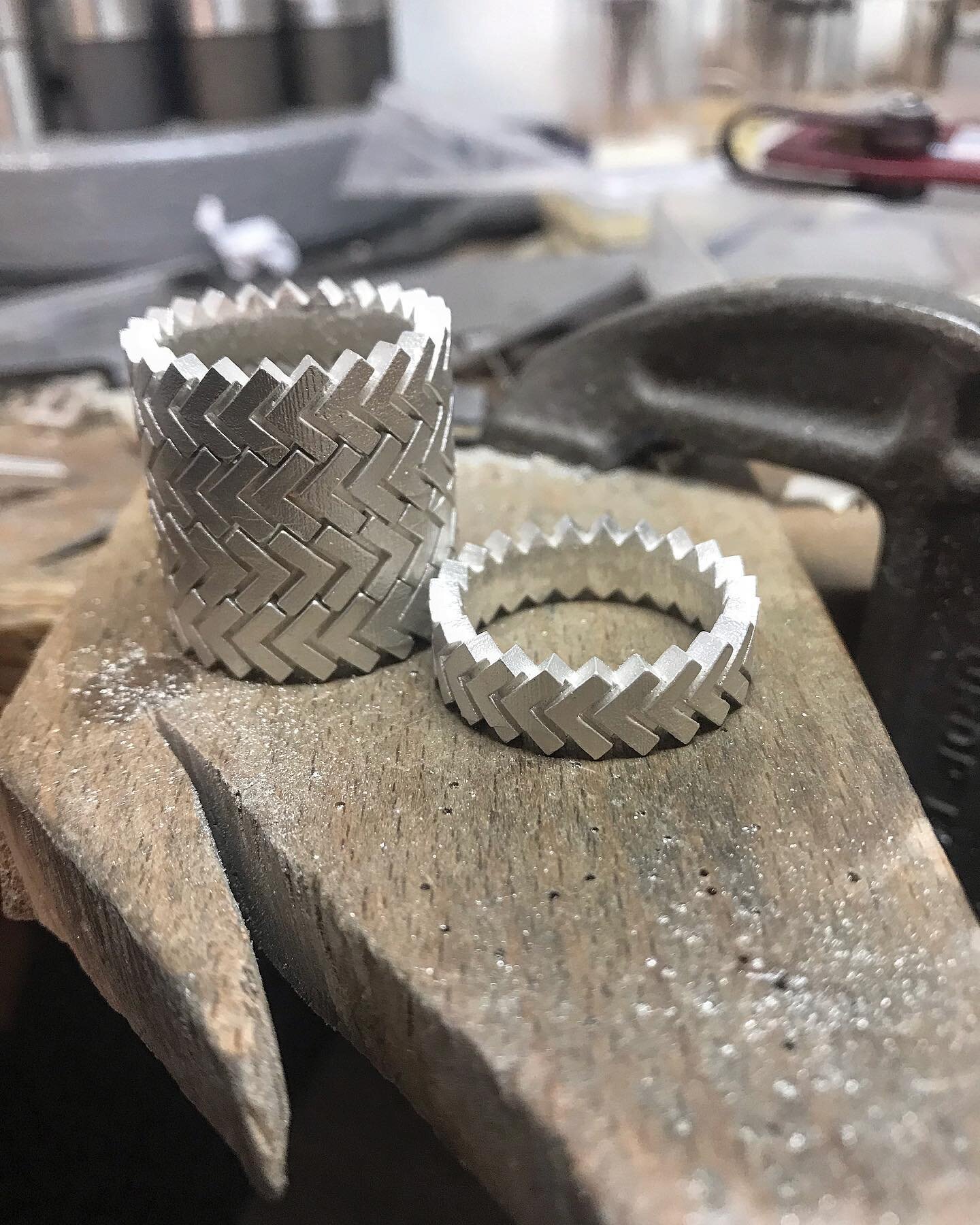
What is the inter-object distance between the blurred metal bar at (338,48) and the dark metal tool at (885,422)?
42.4 inches

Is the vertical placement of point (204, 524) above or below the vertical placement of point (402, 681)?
above

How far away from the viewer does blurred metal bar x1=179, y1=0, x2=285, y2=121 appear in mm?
1429

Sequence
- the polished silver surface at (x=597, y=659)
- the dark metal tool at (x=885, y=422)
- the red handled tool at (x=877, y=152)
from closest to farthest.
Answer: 1. the polished silver surface at (x=597, y=659)
2. the dark metal tool at (x=885, y=422)
3. the red handled tool at (x=877, y=152)

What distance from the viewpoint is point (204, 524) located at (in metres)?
0.53

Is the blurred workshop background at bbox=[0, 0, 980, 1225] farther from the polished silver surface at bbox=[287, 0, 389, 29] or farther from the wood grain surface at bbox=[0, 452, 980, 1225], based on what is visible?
the wood grain surface at bbox=[0, 452, 980, 1225]

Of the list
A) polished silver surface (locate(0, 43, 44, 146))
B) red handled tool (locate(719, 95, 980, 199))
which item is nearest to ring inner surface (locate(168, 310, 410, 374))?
red handled tool (locate(719, 95, 980, 199))

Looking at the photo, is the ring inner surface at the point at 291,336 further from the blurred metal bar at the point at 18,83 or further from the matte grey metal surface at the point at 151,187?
the blurred metal bar at the point at 18,83

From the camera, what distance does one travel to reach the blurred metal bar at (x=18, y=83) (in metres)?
1.40

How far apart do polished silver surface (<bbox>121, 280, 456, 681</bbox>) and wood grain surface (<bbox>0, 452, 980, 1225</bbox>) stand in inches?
1.5

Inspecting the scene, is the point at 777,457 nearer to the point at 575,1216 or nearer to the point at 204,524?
the point at 204,524

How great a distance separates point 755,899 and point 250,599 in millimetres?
308

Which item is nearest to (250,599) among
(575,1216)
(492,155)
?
(575,1216)

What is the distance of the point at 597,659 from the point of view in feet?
1.59

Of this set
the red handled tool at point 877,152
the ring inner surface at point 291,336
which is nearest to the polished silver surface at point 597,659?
the ring inner surface at point 291,336
